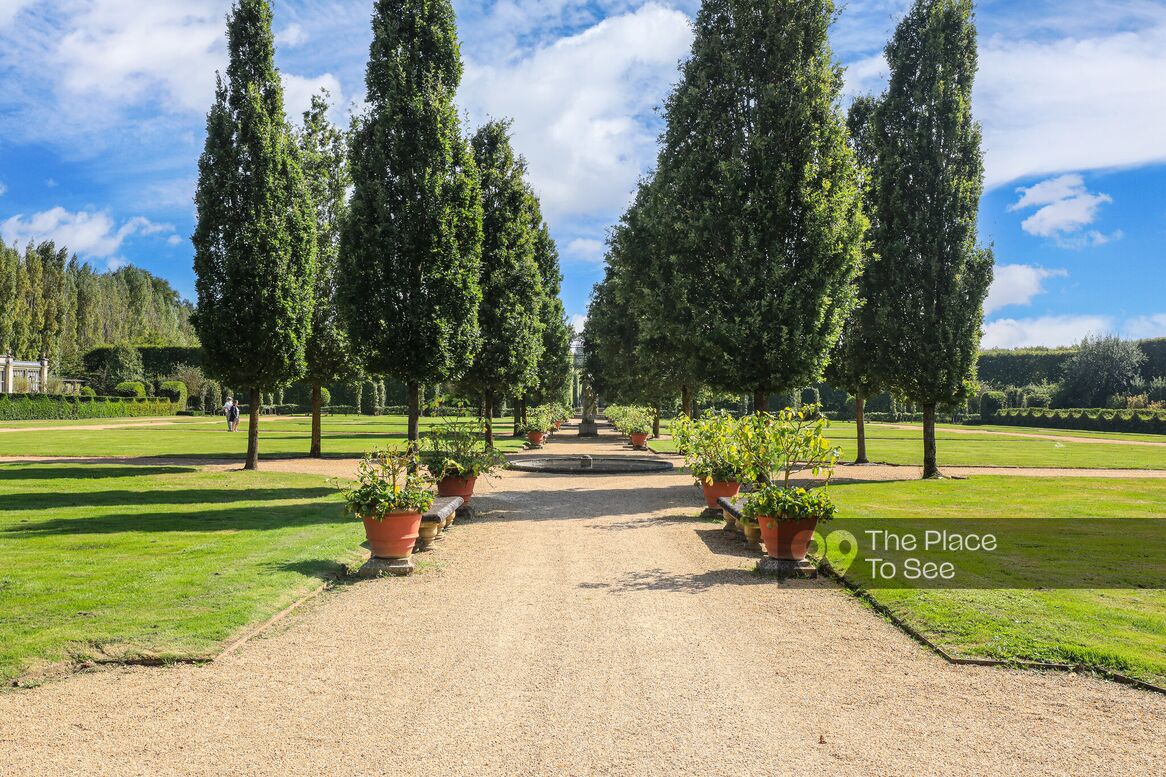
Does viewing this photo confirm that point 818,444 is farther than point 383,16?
No

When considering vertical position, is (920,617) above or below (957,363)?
below

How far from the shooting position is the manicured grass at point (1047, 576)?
19.2ft

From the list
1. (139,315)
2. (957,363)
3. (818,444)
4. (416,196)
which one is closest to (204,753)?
(818,444)

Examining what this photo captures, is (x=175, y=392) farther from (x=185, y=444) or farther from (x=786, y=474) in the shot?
(x=786, y=474)

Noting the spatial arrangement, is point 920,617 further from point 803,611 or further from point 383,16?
point 383,16

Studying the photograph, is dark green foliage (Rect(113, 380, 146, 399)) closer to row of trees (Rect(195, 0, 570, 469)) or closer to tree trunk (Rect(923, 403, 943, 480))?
row of trees (Rect(195, 0, 570, 469))

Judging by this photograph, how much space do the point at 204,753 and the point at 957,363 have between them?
794 inches

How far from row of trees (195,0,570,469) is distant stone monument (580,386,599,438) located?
52.6 ft

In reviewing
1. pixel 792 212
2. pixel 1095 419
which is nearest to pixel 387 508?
pixel 792 212

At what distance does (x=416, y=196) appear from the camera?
15891mm

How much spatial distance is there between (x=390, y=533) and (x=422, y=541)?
1448 millimetres

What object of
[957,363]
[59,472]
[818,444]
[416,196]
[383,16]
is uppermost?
[383,16]

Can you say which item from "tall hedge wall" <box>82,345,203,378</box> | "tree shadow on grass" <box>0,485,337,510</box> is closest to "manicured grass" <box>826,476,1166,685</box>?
"tree shadow on grass" <box>0,485,337,510</box>

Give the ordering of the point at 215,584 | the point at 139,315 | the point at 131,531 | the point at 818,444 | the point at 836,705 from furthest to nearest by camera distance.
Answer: the point at 139,315
the point at 131,531
the point at 818,444
the point at 215,584
the point at 836,705
